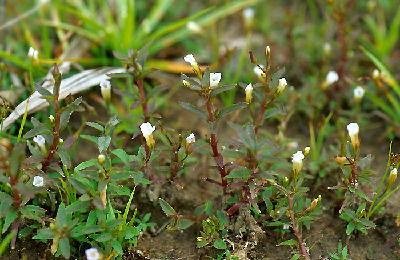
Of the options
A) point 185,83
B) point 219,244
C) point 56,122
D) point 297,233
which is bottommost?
point 297,233

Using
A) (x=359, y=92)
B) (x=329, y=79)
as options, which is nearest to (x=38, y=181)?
(x=329, y=79)

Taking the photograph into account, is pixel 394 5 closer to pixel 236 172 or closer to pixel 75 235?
pixel 236 172

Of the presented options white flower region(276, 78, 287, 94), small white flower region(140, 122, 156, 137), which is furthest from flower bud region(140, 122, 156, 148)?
white flower region(276, 78, 287, 94)

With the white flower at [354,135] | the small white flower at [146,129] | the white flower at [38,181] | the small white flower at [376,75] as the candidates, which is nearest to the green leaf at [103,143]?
the small white flower at [146,129]

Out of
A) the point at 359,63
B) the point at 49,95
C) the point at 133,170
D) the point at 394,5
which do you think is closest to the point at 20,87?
the point at 49,95

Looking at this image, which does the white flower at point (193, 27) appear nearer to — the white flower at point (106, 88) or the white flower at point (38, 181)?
the white flower at point (106, 88)

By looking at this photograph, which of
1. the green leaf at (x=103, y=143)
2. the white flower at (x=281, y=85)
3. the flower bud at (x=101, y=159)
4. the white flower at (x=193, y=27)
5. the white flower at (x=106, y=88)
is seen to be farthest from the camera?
the white flower at (x=193, y=27)

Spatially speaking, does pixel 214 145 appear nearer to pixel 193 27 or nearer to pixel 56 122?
pixel 56 122
